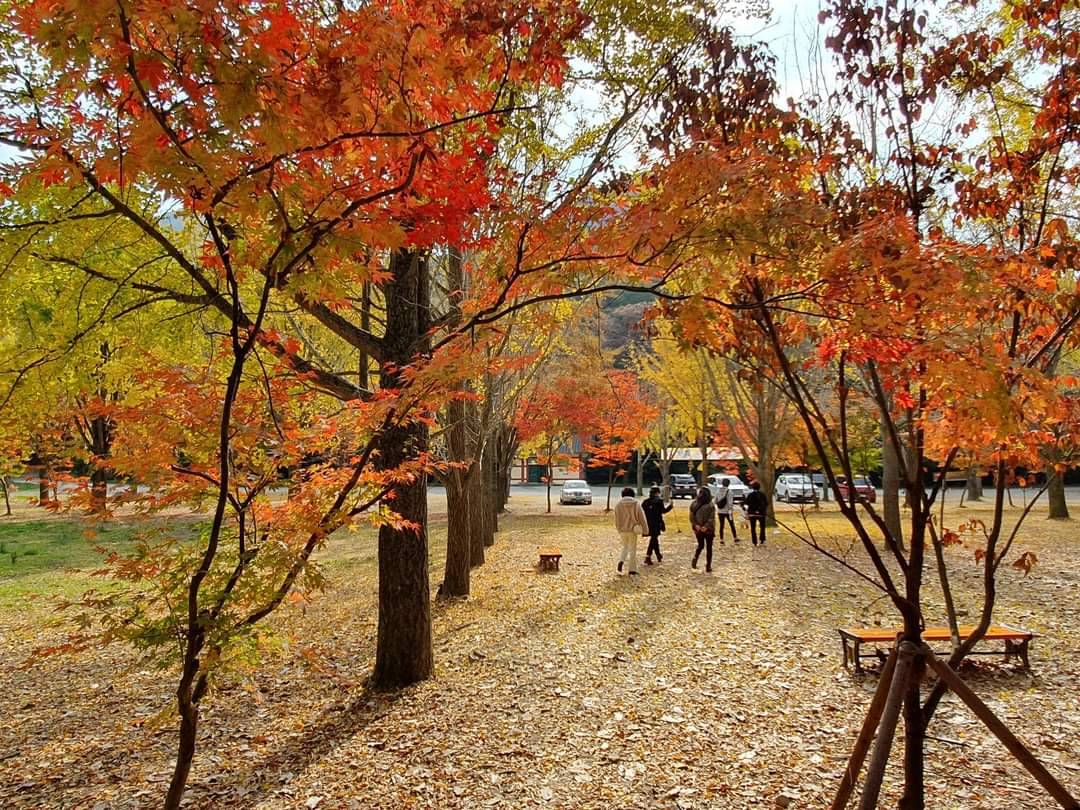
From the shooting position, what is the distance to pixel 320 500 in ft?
12.9

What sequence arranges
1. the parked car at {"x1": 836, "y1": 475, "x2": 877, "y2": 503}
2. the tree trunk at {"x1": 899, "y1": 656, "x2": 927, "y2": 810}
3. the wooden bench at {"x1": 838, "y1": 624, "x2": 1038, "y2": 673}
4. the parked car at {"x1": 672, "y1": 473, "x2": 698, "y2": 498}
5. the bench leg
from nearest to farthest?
the tree trunk at {"x1": 899, "y1": 656, "x2": 927, "y2": 810} → the parked car at {"x1": 836, "y1": 475, "x2": 877, "y2": 503} → the wooden bench at {"x1": 838, "y1": 624, "x2": 1038, "y2": 673} → the bench leg → the parked car at {"x1": 672, "y1": 473, "x2": 698, "y2": 498}

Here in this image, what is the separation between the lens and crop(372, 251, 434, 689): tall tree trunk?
19.5 ft

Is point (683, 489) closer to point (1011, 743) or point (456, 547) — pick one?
point (456, 547)

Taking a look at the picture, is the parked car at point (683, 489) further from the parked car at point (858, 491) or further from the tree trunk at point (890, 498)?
the tree trunk at point (890, 498)

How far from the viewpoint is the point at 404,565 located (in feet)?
19.6

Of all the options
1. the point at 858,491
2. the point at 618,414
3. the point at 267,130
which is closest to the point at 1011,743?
the point at 858,491

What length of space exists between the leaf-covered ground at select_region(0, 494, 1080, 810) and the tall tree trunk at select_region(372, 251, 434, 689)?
0.92 ft

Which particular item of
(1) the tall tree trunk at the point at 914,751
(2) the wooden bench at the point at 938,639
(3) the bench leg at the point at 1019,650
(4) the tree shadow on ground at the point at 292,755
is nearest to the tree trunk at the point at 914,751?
(1) the tall tree trunk at the point at 914,751

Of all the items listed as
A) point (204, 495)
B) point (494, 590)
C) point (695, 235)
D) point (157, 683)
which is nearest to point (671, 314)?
point (695, 235)

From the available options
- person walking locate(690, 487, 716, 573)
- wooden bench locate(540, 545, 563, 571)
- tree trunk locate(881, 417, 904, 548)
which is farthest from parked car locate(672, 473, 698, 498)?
wooden bench locate(540, 545, 563, 571)

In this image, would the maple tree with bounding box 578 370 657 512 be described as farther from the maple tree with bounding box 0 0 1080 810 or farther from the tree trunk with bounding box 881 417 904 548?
the maple tree with bounding box 0 0 1080 810

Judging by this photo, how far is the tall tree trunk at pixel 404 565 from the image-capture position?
5.95 meters

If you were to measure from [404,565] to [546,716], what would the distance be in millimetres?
1829

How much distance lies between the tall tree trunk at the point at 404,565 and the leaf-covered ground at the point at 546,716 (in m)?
0.28
